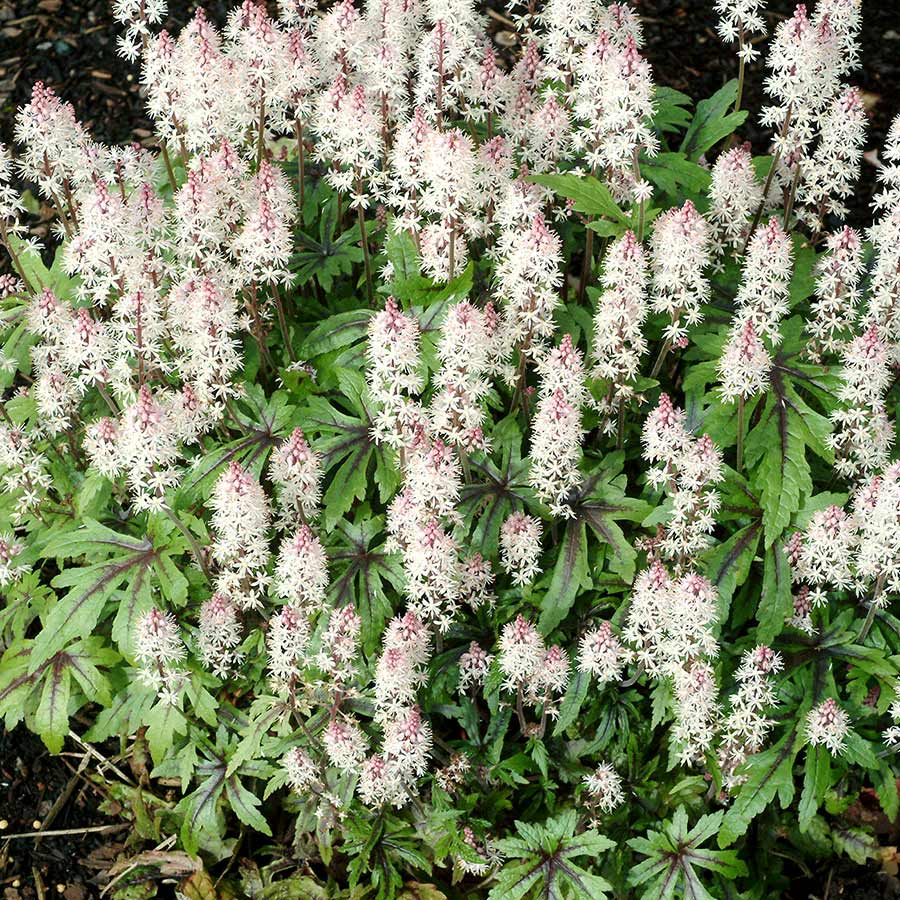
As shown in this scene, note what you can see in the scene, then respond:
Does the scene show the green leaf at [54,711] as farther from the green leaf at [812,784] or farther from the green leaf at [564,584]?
the green leaf at [812,784]

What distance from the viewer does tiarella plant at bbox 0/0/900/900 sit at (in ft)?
14.8

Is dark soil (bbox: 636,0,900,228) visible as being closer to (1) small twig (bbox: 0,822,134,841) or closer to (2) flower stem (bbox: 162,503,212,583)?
(2) flower stem (bbox: 162,503,212,583)

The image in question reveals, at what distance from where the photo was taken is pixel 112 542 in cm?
500

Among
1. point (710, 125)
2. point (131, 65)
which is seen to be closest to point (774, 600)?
point (710, 125)

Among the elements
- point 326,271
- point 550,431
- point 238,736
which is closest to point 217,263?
point 326,271

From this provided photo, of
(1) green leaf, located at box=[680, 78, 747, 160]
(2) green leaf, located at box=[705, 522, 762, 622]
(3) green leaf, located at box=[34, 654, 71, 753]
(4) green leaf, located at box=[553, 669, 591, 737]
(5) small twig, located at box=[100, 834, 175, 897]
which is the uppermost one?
(1) green leaf, located at box=[680, 78, 747, 160]

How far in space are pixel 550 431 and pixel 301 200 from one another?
209cm

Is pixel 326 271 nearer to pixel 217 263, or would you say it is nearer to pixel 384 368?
pixel 217 263

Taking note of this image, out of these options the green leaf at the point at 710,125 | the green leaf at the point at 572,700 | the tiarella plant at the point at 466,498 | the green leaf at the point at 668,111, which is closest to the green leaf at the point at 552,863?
the tiarella plant at the point at 466,498

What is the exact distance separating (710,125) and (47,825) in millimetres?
4608

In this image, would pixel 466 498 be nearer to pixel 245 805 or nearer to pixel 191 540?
pixel 191 540

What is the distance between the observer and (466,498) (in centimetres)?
486

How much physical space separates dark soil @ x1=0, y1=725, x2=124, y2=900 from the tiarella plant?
375mm

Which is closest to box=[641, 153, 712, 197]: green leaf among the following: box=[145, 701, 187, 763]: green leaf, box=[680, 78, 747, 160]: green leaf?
box=[680, 78, 747, 160]: green leaf
